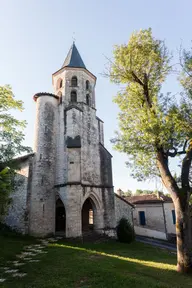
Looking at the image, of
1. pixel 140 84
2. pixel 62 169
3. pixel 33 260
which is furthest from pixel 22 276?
pixel 62 169

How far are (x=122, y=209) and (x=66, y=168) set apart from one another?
25.5ft

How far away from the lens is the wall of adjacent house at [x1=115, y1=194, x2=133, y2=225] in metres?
19.4

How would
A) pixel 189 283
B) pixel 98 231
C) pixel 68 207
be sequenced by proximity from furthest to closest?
1. pixel 98 231
2. pixel 68 207
3. pixel 189 283

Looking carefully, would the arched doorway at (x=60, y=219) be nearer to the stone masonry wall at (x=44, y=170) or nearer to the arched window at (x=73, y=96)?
the stone masonry wall at (x=44, y=170)

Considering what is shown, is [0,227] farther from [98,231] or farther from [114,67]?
[114,67]

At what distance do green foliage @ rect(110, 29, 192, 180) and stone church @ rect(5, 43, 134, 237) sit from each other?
6.91 m

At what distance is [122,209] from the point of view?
20.1 m

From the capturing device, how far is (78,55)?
901 inches

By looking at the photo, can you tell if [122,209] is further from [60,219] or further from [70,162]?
[70,162]

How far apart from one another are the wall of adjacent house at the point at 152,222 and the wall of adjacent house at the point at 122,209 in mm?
4127

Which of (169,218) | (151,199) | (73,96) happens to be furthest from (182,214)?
(151,199)

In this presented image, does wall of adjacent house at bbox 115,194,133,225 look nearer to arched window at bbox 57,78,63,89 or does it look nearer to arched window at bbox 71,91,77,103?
arched window at bbox 71,91,77,103

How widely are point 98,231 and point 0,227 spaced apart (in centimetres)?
757

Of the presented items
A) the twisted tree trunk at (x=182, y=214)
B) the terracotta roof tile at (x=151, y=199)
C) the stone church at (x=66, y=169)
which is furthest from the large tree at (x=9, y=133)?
the terracotta roof tile at (x=151, y=199)
